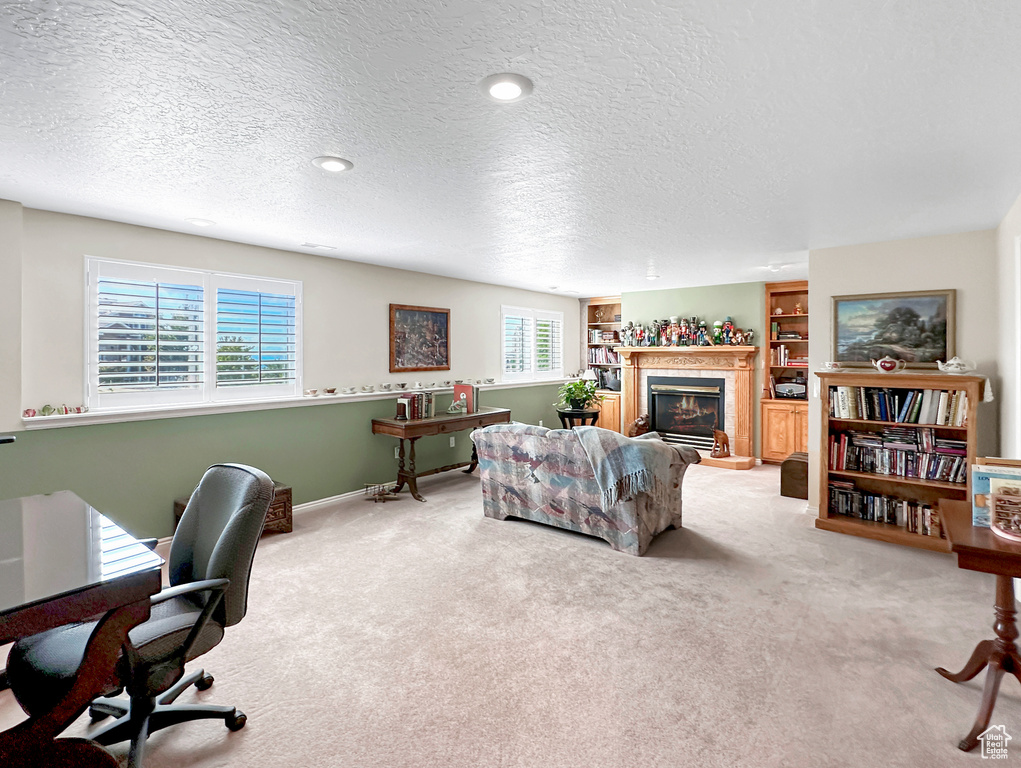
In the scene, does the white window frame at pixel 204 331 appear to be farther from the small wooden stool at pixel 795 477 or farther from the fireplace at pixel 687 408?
the fireplace at pixel 687 408

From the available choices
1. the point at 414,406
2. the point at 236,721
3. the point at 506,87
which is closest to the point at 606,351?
the point at 414,406

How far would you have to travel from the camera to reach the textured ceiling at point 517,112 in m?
1.45

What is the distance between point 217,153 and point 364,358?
3025 millimetres

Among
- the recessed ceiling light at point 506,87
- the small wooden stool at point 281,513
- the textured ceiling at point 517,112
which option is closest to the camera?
the textured ceiling at point 517,112

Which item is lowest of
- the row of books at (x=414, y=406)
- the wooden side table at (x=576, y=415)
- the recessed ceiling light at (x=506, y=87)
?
the wooden side table at (x=576, y=415)

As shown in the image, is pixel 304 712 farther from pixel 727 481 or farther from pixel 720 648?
pixel 727 481

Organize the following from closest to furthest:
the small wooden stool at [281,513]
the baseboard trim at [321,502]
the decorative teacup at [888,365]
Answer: the decorative teacup at [888,365] → the small wooden stool at [281,513] → the baseboard trim at [321,502]

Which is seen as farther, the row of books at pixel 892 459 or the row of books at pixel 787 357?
the row of books at pixel 787 357

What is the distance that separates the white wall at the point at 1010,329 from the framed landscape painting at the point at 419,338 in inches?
194

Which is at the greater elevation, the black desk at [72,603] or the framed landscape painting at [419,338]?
the framed landscape painting at [419,338]

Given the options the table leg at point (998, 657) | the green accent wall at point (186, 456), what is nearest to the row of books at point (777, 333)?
the green accent wall at point (186, 456)

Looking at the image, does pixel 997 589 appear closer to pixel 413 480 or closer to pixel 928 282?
pixel 928 282

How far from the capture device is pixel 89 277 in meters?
3.56

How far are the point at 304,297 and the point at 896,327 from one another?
5140 mm
